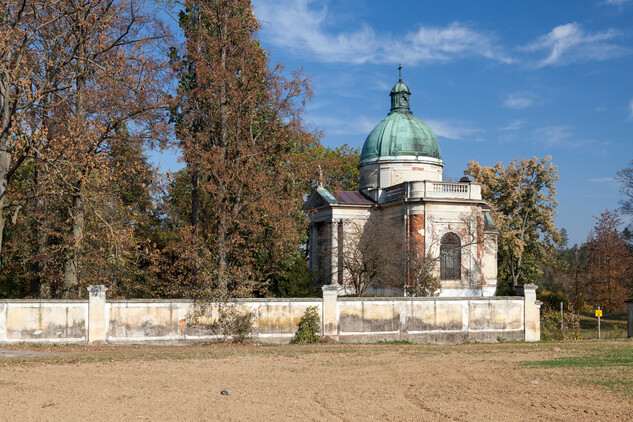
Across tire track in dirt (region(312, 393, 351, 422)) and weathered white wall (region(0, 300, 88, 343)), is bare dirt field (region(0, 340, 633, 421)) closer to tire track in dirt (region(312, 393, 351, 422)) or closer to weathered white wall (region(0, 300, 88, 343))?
tire track in dirt (region(312, 393, 351, 422))

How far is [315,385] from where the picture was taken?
12.4 metres

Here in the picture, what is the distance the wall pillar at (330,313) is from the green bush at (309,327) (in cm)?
27

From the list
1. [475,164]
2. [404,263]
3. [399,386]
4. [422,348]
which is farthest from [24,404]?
[475,164]

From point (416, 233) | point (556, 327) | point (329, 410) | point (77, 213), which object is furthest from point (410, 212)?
point (329, 410)

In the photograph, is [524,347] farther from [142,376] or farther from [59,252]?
[59,252]

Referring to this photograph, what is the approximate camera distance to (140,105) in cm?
2316

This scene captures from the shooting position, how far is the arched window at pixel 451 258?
129 ft

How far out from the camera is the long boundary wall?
20.0m

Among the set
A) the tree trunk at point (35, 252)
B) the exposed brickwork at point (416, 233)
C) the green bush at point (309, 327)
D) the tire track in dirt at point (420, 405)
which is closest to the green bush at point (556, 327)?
the exposed brickwork at point (416, 233)

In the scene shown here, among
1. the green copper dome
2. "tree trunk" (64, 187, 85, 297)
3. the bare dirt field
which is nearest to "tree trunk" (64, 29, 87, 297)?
"tree trunk" (64, 187, 85, 297)

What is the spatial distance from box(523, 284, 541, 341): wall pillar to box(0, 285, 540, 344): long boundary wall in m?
0.04

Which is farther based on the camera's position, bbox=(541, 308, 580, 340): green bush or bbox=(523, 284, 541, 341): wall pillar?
bbox=(541, 308, 580, 340): green bush

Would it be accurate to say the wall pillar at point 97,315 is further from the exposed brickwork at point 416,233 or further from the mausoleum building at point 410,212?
the exposed brickwork at point 416,233

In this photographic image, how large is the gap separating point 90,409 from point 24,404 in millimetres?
1213
